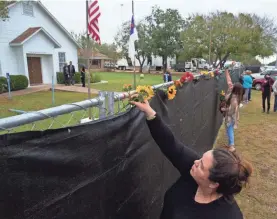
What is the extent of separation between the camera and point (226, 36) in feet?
103

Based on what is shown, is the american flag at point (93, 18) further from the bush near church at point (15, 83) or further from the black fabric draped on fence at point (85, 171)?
the black fabric draped on fence at point (85, 171)

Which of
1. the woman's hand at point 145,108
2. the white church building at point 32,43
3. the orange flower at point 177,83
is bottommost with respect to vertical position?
the woman's hand at point 145,108

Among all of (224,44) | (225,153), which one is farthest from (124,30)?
(225,153)

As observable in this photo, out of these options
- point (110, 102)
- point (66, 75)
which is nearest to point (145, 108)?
point (110, 102)

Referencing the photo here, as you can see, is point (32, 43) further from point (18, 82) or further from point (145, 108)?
point (145, 108)

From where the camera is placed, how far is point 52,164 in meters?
1.17

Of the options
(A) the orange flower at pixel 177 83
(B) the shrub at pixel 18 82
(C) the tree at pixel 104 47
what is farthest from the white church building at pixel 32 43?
(C) the tree at pixel 104 47

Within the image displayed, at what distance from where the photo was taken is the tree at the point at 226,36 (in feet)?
99.1

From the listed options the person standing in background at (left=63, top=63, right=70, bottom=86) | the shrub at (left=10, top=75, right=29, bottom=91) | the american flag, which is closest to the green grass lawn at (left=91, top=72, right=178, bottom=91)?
the person standing in background at (left=63, top=63, right=70, bottom=86)

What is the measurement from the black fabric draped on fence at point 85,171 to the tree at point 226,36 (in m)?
30.7

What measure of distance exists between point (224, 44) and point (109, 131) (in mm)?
32805

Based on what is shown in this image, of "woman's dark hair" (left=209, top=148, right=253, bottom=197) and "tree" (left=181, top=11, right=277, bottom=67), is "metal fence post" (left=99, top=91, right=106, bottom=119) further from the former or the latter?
"tree" (left=181, top=11, right=277, bottom=67)

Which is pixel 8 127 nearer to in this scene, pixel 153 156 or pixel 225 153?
pixel 225 153

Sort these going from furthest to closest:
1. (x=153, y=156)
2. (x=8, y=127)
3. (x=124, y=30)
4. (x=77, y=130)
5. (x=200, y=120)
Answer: (x=124, y=30) < (x=200, y=120) < (x=153, y=156) < (x=77, y=130) < (x=8, y=127)
